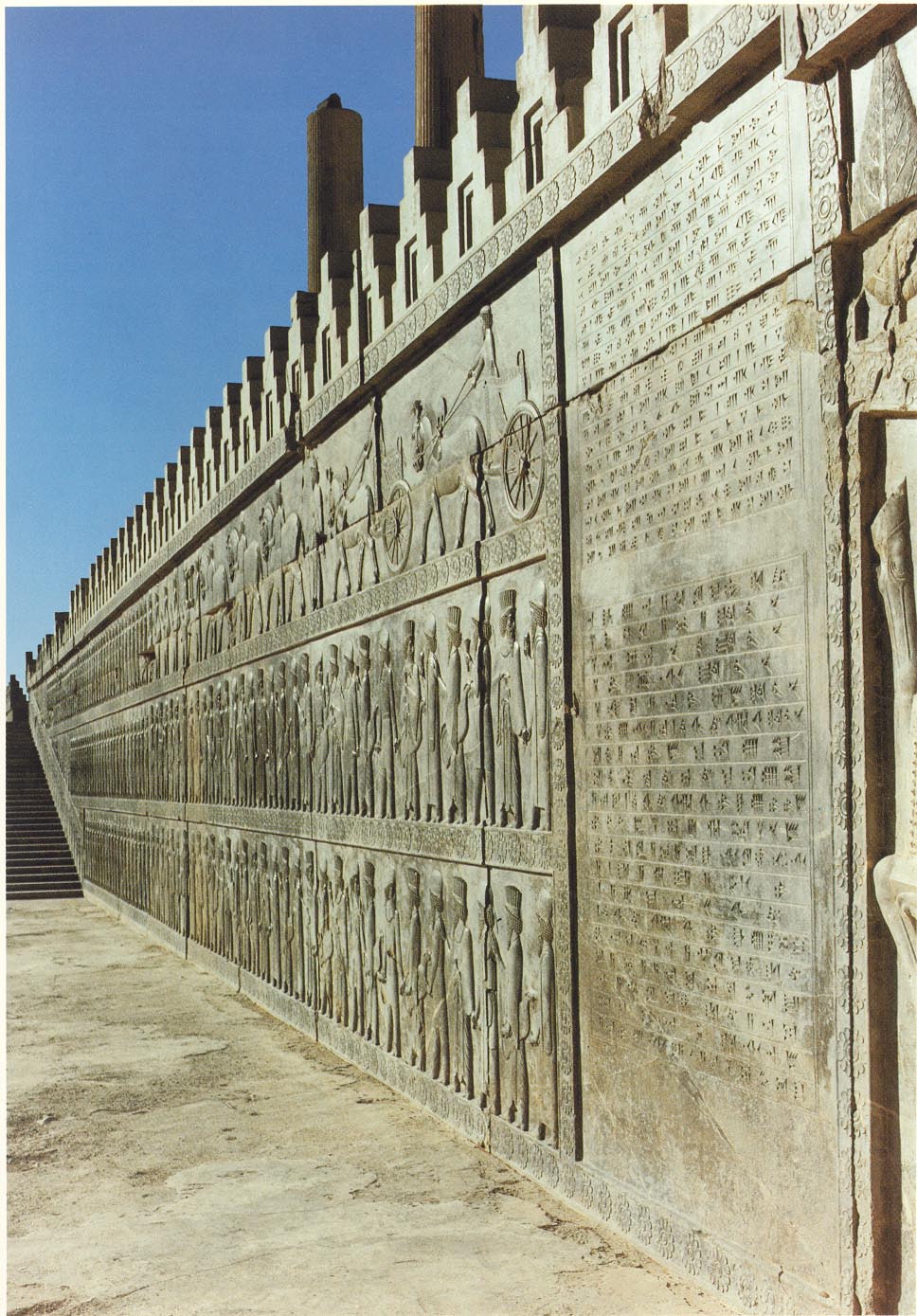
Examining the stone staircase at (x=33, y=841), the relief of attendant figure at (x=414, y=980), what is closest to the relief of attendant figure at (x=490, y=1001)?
the relief of attendant figure at (x=414, y=980)

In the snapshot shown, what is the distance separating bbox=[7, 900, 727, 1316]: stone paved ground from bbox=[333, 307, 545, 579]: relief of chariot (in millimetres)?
2719

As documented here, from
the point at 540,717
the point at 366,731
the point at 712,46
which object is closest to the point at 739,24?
the point at 712,46

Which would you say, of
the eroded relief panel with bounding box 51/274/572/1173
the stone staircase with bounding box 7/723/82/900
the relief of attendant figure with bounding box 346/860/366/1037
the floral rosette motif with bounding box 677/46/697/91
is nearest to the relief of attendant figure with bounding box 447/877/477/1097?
the eroded relief panel with bounding box 51/274/572/1173

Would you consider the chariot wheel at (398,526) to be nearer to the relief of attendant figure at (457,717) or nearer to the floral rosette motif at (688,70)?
the relief of attendant figure at (457,717)

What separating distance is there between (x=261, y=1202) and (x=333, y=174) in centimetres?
716

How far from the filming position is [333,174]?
9.78m

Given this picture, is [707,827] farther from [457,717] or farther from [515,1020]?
[457,717]

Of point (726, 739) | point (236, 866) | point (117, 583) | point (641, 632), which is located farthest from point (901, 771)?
point (117, 583)

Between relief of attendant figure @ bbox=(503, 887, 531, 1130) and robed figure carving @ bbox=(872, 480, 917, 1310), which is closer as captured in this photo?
robed figure carving @ bbox=(872, 480, 917, 1310)

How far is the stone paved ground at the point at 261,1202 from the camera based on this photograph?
430 centimetres

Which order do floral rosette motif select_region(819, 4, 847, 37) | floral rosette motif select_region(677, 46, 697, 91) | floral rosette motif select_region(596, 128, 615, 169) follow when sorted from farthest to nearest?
floral rosette motif select_region(596, 128, 615, 169), floral rosette motif select_region(677, 46, 697, 91), floral rosette motif select_region(819, 4, 847, 37)

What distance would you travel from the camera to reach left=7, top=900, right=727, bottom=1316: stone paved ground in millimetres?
4297

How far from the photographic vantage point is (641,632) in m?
4.61

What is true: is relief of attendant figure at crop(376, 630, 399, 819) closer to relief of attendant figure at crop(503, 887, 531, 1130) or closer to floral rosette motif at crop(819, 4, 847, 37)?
relief of attendant figure at crop(503, 887, 531, 1130)
